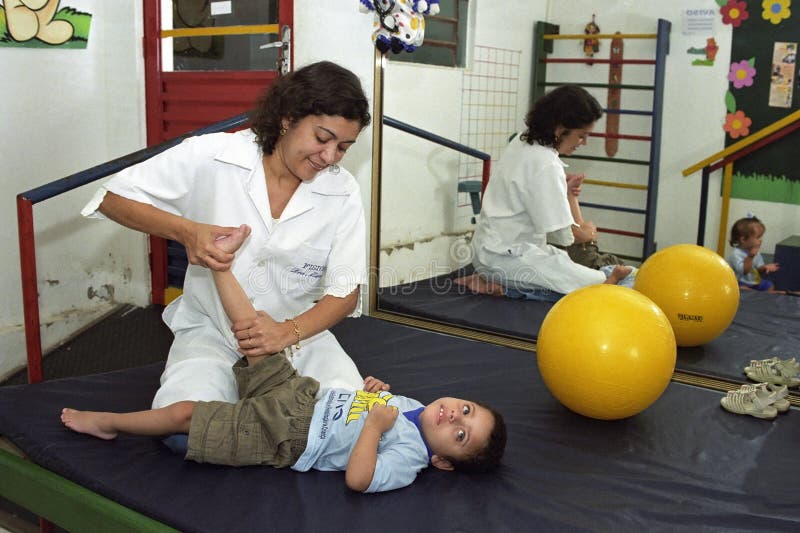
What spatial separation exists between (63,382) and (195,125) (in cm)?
197

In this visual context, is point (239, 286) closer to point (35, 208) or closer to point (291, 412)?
point (291, 412)

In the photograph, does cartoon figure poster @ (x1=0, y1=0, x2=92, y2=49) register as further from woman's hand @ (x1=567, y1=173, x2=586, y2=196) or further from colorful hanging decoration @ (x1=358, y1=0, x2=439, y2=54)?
woman's hand @ (x1=567, y1=173, x2=586, y2=196)

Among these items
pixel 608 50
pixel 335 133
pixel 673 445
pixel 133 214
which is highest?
pixel 608 50

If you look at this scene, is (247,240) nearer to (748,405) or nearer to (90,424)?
(90,424)

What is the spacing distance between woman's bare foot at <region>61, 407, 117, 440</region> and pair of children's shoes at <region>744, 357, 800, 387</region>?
2029 millimetres

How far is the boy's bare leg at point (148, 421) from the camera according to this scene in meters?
1.97

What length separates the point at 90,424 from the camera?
2090 mm

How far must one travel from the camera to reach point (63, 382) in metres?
2.50

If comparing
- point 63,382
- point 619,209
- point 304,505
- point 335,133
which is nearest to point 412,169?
point 619,209

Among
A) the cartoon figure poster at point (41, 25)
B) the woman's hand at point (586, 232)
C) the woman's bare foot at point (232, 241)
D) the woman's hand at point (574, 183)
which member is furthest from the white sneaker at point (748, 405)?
the cartoon figure poster at point (41, 25)

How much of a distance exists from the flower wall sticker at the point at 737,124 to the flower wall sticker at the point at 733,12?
10.8 inches

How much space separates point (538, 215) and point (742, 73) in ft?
3.17

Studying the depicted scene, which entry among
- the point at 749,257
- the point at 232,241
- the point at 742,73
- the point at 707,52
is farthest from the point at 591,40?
the point at 232,241

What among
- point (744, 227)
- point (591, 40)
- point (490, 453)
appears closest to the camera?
point (490, 453)
